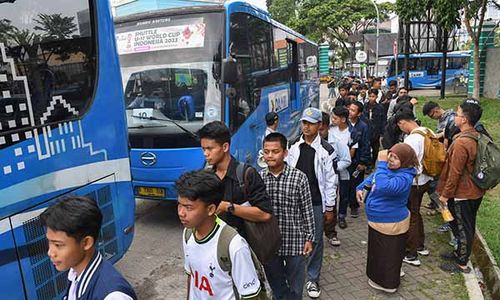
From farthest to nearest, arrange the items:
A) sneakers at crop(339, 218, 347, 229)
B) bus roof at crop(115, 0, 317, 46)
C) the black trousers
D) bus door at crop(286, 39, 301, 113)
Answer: bus door at crop(286, 39, 301, 113)
bus roof at crop(115, 0, 317, 46)
sneakers at crop(339, 218, 347, 229)
the black trousers

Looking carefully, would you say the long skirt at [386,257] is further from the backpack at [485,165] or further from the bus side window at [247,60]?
the bus side window at [247,60]

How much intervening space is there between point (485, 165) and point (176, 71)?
3.79 meters

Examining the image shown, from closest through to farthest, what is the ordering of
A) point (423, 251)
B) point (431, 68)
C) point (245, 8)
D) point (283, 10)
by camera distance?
point (423, 251)
point (245, 8)
point (431, 68)
point (283, 10)

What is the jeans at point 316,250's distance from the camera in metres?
3.62

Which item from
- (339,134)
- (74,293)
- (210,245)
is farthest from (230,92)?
(74,293)

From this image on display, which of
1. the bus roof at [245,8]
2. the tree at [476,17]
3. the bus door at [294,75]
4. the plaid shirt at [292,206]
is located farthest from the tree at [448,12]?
the plaid shirt at [292,206]

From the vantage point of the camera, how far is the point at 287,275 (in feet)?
10.4

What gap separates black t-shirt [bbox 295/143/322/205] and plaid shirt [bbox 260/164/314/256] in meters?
0.49

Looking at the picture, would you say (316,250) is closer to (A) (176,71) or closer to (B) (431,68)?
(A) (176,71)

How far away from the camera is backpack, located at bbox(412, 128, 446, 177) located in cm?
416

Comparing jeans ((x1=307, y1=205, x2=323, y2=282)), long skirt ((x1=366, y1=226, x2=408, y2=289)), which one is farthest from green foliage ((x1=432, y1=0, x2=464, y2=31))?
jeans ((x1=307, y1=205, x2=323, y2=282))

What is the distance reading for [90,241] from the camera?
164cm

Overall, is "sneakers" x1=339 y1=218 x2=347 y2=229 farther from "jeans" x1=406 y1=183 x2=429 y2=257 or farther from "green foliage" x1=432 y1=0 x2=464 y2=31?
"green foliage" x1=432 y1=0 x2=464 y2=31

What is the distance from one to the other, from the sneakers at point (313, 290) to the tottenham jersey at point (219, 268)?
6.39 ft
